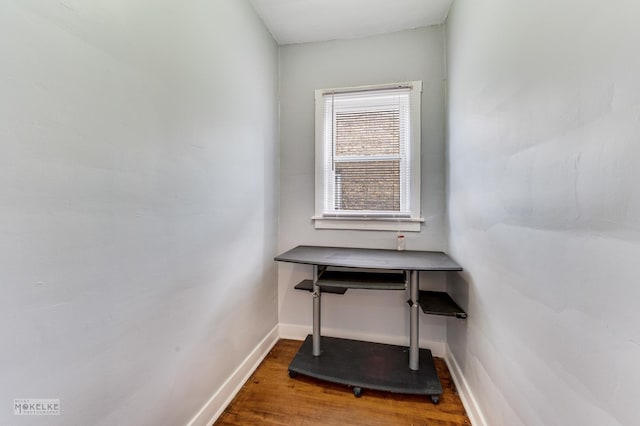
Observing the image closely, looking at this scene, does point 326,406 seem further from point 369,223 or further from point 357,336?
point 369,223

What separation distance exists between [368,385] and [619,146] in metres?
1.73

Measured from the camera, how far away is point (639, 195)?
0.54 metres

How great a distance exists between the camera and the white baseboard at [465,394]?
54.7 inches

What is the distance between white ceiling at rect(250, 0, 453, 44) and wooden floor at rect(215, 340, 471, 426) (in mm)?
2757

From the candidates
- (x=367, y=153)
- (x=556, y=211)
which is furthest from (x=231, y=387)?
(x=367, y=153)

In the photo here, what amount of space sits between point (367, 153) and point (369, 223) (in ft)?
2.07

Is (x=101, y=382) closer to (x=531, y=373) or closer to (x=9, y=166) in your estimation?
(x=9, y=166)

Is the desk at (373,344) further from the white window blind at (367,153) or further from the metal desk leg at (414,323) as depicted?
the white window blind at (367,153)

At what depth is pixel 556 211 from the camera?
794 millimetres

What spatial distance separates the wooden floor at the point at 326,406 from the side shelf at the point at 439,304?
22.1 inches

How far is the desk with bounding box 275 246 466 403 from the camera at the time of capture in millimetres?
1671

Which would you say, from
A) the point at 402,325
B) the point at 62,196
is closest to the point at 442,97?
the point at 402,325

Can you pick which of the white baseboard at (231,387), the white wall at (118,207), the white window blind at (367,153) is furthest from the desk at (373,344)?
the white wall at (118,207)

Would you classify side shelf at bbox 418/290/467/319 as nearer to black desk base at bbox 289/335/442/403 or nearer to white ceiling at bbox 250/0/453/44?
black desk base at bbox 289/335/442/403
